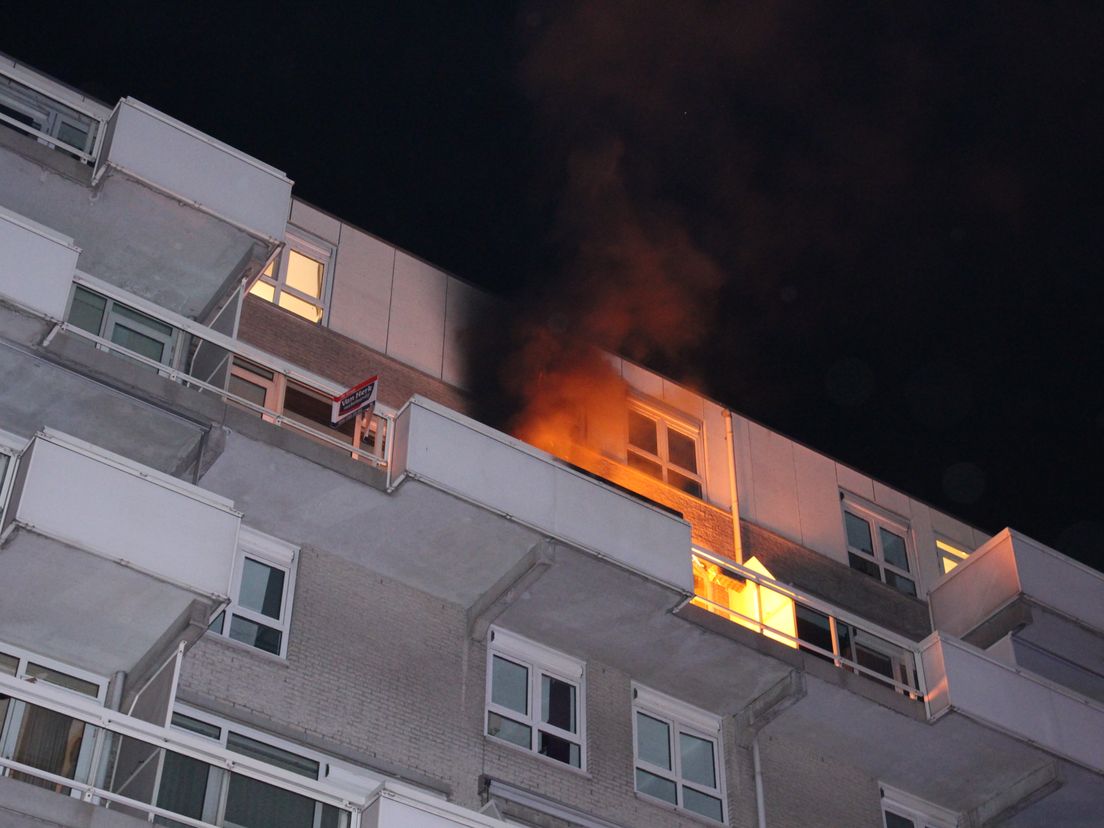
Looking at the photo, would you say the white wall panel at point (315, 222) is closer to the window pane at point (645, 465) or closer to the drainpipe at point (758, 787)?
the window pane at point (645, 465)

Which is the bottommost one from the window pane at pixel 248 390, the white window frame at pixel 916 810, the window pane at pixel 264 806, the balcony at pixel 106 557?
the window pane at pixel 264 806

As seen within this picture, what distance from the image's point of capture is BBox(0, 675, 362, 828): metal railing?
1272 centimetres

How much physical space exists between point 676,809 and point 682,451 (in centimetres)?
605

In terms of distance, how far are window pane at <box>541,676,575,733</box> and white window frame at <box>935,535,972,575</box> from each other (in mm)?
8396

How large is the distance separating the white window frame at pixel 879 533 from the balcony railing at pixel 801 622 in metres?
1.43

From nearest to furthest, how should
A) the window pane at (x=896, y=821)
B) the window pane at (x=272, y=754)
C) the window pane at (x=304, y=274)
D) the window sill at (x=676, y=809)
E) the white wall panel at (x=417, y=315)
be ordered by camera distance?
1. the window pane at (x=272, y=754)
2. the window sill at (x=676, y=809)
3. the window pane at (x=896, y=821)
4. the window pane at (x=304, y=274)
5. the white wall panel at (x=417, y=315)

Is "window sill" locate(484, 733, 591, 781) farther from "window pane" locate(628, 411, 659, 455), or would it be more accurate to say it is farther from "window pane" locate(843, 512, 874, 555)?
"window pane" locate(843, 512, 874, 555)

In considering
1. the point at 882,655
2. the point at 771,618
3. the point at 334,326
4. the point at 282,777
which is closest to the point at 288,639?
the point at 282,777

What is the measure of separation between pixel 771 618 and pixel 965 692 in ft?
8.43

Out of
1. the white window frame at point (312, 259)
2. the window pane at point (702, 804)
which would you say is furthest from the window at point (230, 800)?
the white window frame at point (312, 259)

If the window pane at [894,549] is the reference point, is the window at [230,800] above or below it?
below

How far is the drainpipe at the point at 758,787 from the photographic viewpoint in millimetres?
18875

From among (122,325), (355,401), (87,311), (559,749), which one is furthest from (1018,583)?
(87,311)

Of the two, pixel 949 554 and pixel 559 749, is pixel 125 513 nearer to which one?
pixel 559 749
